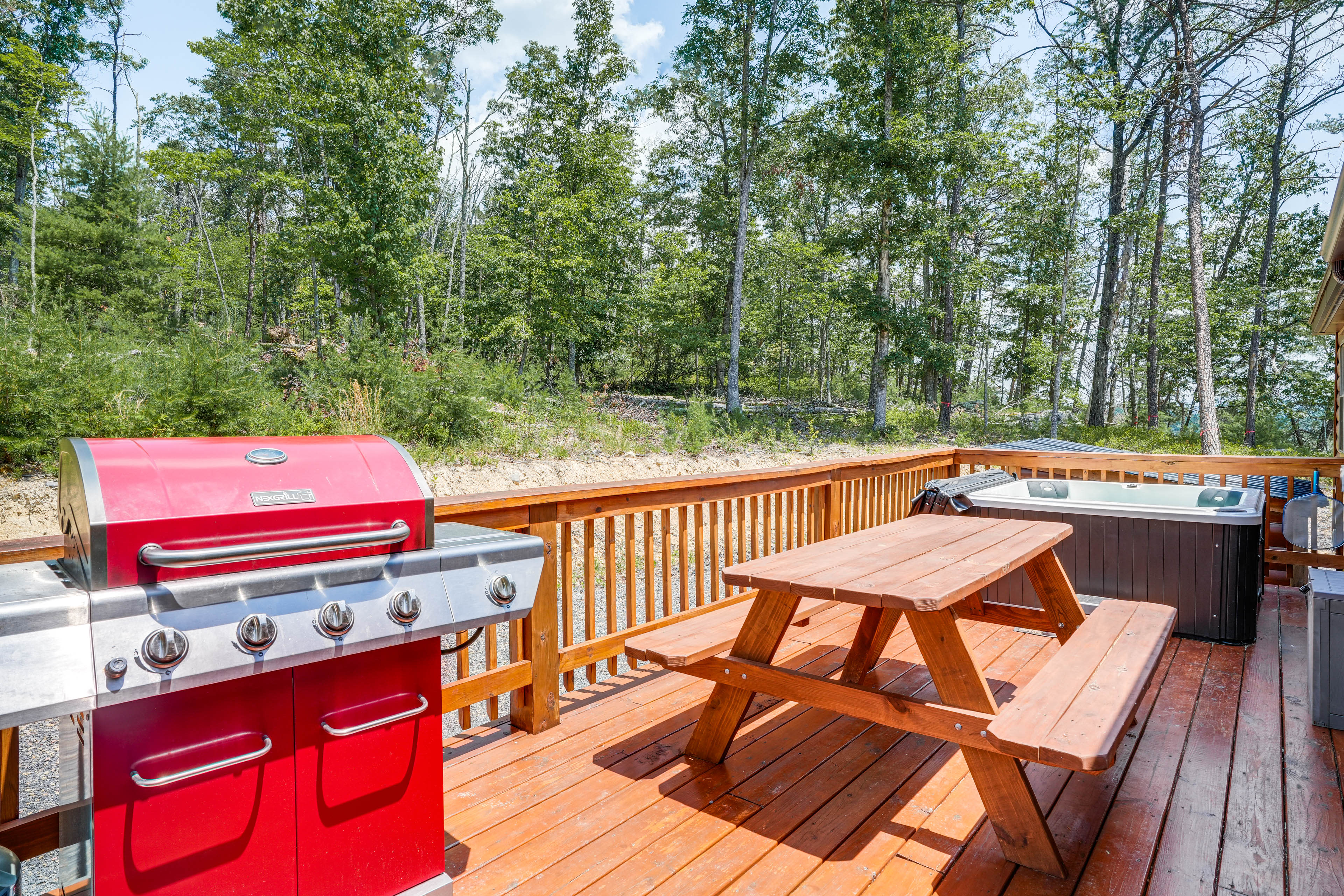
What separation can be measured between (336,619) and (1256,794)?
2.58 metres

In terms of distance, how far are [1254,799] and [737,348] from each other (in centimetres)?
1219

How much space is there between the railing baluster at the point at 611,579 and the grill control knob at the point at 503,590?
892 millimetres

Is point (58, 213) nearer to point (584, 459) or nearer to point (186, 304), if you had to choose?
→ point (186, 304)

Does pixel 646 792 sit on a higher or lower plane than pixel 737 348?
lower

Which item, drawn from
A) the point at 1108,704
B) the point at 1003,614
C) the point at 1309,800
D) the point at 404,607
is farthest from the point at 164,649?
the point at 1003,614

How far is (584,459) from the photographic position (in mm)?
8883

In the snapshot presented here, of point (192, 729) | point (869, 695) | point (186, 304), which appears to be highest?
point (186, 304)

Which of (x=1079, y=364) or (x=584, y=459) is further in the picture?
(x=1079, y=364)

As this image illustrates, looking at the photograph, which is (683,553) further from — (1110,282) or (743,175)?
(1110,282)

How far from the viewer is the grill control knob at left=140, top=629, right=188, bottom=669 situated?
42.4 inches

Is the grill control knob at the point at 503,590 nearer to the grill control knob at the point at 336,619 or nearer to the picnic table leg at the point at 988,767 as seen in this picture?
the grill control knob at the point at 336,619

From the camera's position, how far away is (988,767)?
67.4 inches

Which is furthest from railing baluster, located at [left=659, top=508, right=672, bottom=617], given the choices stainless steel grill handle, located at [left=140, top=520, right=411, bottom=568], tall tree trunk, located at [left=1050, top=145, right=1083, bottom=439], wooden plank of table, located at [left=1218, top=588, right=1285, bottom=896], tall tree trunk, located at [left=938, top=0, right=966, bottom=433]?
tall tree trunk, located at [left=1050, top=145, right=1083, bottom=439]

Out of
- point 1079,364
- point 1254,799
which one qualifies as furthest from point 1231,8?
point 1079,364
